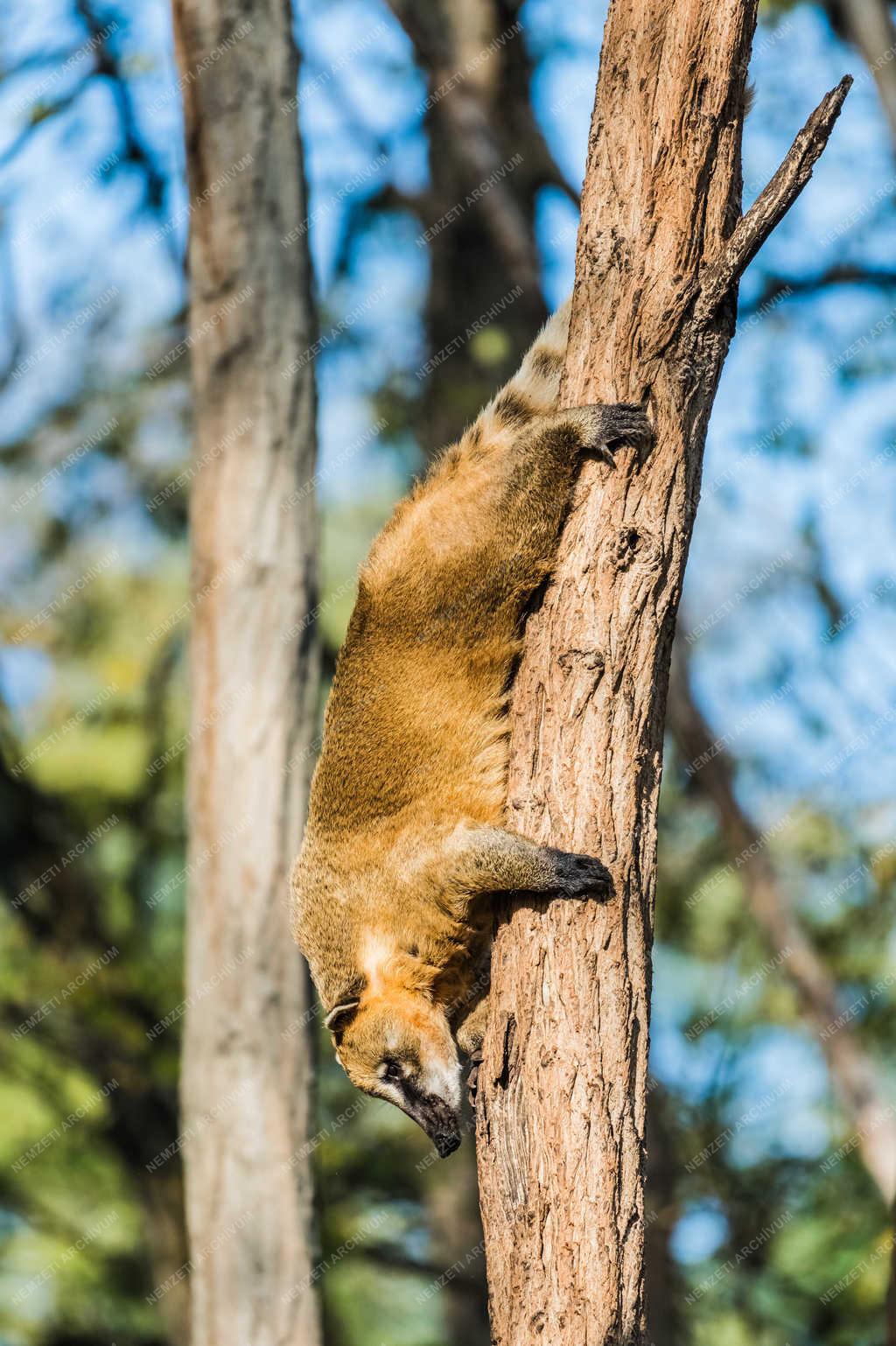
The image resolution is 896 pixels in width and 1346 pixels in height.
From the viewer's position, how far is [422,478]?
515cm

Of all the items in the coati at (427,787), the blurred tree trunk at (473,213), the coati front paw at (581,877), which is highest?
the blurred tree trunk at (473,213)

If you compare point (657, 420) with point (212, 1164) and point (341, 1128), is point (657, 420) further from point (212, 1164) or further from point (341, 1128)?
point (341, 1128)

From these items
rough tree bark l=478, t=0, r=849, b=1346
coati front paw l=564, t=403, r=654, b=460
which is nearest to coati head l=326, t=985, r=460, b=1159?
rough tree bark l=478, t=0, r=849, b=1346

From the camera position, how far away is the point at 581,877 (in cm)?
352

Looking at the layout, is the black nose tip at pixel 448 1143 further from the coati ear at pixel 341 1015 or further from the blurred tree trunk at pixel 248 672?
the blurred tree trunk at pixel 248 672

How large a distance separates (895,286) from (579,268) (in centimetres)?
727

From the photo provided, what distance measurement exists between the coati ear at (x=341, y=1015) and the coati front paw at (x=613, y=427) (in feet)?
7.07

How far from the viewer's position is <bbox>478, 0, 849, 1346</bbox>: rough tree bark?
3.36 m

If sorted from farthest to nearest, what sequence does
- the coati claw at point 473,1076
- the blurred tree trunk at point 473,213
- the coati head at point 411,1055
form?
the blurred tree trunk at point 473,213 → the coati head at point 411,1055 → the coati claw at point 473,1076

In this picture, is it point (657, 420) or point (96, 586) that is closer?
point (657, 420)

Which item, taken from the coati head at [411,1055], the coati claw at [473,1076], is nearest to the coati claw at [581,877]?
the coati claw at [473,1076]

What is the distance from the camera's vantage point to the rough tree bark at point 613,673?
3.36m

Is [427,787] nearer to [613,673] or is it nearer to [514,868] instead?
[514,868]

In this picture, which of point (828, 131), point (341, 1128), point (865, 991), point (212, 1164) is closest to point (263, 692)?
point (212, 1164)
